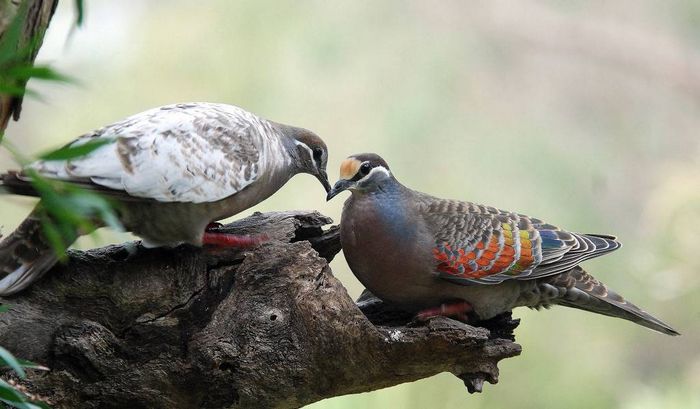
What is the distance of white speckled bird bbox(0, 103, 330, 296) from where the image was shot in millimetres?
2248

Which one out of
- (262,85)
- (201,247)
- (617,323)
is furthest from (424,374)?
(617,323)

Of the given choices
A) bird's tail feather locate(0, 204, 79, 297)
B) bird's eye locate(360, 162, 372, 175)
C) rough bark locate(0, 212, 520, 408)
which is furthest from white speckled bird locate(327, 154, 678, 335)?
bird's tail feather locate(0, 204, 79, 297)

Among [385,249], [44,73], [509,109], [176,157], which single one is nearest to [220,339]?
[176,157]

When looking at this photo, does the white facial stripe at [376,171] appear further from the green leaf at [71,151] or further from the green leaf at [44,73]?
the green leaf at [44,73]

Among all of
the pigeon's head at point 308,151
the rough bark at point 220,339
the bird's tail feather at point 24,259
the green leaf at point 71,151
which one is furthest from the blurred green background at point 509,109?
the green leaf at point 71,151

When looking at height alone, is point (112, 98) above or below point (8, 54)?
below

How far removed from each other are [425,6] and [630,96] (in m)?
1.30

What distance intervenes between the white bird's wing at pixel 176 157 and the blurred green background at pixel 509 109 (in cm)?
135

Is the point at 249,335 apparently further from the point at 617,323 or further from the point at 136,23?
the point at 617,323

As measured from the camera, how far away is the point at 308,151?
2971 mm

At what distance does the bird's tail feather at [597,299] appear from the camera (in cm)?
287

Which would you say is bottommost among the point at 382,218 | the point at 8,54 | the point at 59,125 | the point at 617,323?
the point at 617,323

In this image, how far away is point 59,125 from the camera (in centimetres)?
429

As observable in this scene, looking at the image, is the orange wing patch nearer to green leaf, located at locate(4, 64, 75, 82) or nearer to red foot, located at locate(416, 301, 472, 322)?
red foot, located at locate(416, 301, 472, 322)
